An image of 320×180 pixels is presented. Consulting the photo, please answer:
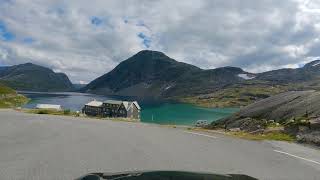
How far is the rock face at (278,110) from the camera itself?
28884 mm

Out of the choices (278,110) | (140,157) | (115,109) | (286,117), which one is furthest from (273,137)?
(115,109)

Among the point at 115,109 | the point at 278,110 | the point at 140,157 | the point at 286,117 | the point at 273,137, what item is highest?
the point at 115,109

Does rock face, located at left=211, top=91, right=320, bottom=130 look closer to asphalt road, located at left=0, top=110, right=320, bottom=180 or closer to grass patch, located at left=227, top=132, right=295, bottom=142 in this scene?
grass patch, located at left=227, top=132, right=295, bottom=142

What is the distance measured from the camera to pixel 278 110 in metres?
32.4

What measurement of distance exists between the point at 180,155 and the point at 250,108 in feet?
89.3

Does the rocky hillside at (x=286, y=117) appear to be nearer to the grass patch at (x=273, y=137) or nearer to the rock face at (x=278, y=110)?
the rock face at (x=278, y=110)

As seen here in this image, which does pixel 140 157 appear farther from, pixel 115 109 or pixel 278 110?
pixel 115 109

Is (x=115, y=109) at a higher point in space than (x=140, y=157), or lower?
higher

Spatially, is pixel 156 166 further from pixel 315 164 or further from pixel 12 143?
pixel 12 143

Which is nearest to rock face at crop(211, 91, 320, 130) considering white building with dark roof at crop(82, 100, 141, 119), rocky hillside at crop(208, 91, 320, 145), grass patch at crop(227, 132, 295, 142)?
rocky hillside at crop(208, 91, 320, 145)

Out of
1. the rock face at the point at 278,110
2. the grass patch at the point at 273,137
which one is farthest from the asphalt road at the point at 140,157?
the rock face at the point at 278,110

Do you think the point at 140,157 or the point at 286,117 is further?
the point at 286,117

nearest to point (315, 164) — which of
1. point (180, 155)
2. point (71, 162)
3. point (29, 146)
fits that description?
point (180, 155)

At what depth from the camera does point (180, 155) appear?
508 inches
